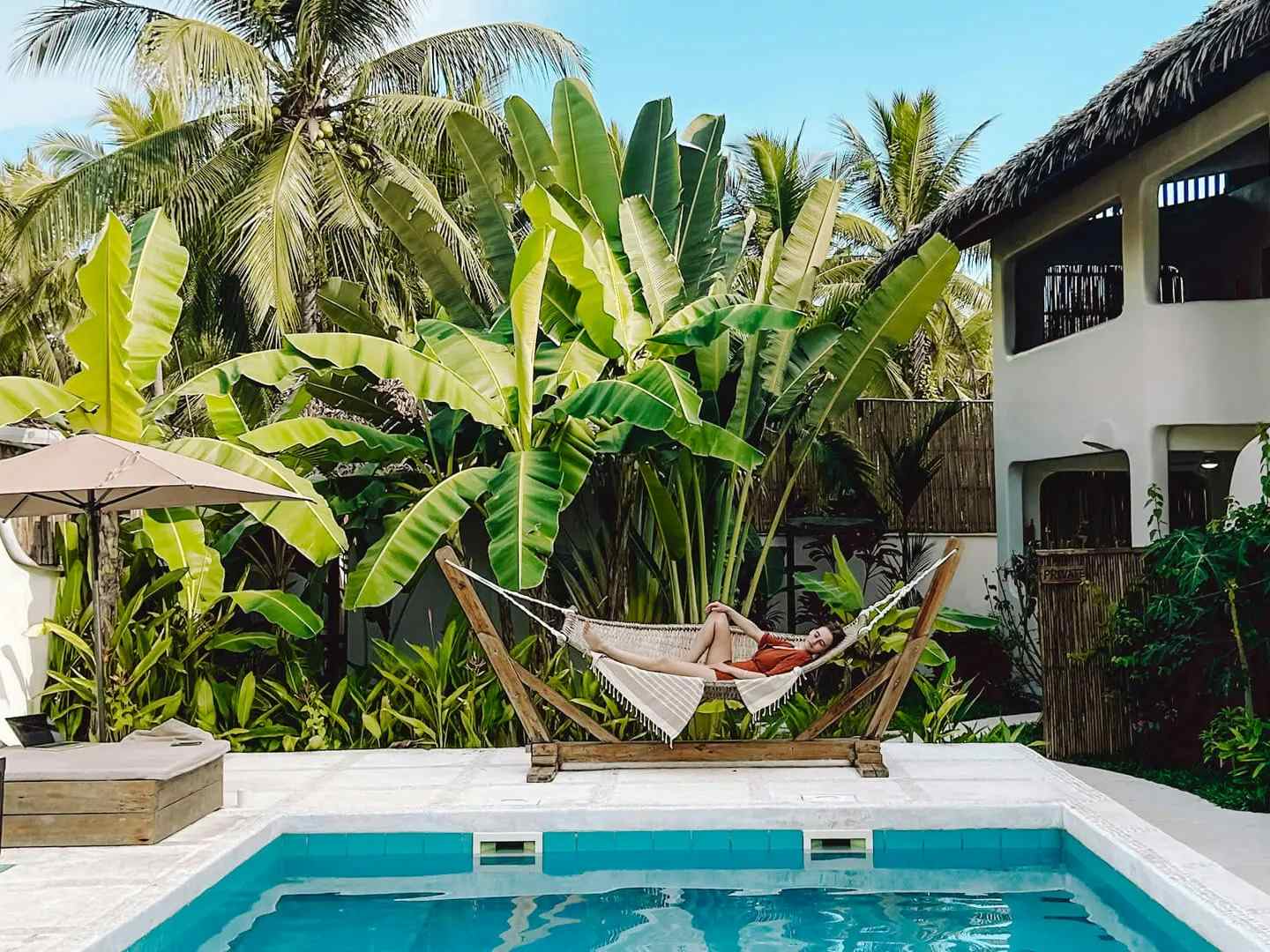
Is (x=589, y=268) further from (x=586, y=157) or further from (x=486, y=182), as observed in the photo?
(x=486, y=182)

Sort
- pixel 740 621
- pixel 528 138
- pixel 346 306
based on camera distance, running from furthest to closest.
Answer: pixel 346 306
pixel 528 138
pixel 740 621

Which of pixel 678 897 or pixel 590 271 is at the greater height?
pixel 590 271

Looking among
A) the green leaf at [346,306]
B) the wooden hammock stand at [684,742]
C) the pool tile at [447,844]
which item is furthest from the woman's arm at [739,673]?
the green leaf at [346,306]

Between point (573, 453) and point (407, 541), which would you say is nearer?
point (407, 541)

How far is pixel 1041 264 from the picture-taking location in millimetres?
12359

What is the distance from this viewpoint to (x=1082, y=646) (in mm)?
7781

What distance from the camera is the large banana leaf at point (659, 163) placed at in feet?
29.0


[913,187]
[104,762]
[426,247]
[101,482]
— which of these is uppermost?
[913,187]

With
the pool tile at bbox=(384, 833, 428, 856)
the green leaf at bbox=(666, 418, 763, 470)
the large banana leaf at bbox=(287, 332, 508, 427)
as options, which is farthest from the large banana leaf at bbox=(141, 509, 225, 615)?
the green leaf at bbox=(666, 418, 763, 470)

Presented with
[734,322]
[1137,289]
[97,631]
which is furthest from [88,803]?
[1137,289]

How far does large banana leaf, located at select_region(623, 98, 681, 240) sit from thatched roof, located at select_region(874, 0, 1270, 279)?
2.64 meters

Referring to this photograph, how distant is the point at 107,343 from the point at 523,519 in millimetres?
2403

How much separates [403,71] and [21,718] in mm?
11288

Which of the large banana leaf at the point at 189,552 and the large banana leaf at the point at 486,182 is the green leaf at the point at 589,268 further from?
the large banana leaf at the point at 189,552
